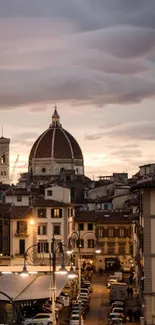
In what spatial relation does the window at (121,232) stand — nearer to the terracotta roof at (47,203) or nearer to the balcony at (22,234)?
the terracotta roof at (47,203)

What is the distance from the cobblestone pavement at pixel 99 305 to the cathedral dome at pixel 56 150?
95682 mm

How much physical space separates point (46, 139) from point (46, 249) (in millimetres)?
96433

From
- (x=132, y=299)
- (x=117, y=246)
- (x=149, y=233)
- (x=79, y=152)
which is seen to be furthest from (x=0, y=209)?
(x=79, y=152)

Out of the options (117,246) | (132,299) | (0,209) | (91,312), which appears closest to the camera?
(91,312)

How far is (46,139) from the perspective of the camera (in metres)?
167

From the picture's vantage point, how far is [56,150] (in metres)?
165

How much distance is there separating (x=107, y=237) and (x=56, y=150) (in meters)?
84.5

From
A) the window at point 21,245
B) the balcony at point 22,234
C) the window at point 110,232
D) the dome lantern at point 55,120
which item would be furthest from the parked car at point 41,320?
the dome lantern at point 55,120

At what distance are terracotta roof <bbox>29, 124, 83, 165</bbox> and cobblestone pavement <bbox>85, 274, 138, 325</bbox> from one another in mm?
96511

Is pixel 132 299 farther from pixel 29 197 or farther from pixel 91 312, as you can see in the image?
pixel 29 197

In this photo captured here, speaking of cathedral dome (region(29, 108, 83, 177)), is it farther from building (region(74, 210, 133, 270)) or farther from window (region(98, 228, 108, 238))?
window (region(98, 228, 108, 238))

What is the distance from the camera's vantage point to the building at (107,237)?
80.1 meters

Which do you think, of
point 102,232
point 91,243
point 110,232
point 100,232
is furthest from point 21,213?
point 110,232

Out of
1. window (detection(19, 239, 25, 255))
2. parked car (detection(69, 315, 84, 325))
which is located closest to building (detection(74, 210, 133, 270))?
window (detection(19, 239, 25, 255))
